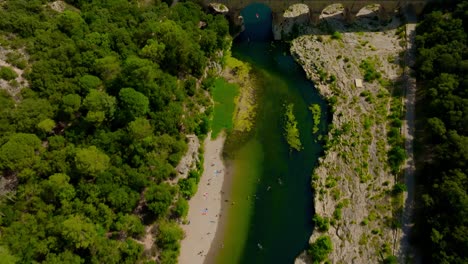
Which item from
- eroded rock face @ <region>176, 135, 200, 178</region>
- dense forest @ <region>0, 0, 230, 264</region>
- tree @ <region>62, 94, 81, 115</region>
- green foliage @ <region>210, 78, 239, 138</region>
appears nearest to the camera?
dense forest @ <region>0, 0, 230, 264</region>

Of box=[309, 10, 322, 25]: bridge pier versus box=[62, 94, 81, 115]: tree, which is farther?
box=[309, 10, 322, 25]: bridge pier

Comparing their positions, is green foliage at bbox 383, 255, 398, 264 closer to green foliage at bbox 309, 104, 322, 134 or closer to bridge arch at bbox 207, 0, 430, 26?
green foliage at bbox 309, 104, 322, 134

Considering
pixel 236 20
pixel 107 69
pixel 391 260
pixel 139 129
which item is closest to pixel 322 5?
pixel 236 20

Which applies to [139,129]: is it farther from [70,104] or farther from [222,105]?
[222,105]

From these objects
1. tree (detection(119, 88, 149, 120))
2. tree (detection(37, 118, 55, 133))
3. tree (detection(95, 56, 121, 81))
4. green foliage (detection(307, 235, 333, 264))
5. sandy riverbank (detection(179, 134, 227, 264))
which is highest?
tree (detection(95, 56, 121, 81))

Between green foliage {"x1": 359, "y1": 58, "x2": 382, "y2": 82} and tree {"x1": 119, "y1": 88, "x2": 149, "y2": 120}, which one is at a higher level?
green foliage {"x1": 359, "y1": 58, "x2": 382, "y2": 82}

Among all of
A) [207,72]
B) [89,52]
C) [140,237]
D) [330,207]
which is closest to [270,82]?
[207,72]

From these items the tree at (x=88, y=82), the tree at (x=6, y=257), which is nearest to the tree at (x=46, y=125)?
the tree at (x=88, y=82)

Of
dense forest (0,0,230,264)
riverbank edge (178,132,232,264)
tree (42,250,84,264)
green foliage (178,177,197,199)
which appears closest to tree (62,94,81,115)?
dense forest (0,0,230,264)

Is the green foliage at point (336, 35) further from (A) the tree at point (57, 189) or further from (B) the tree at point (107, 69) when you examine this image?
(A) the tree at point (57, 189)
